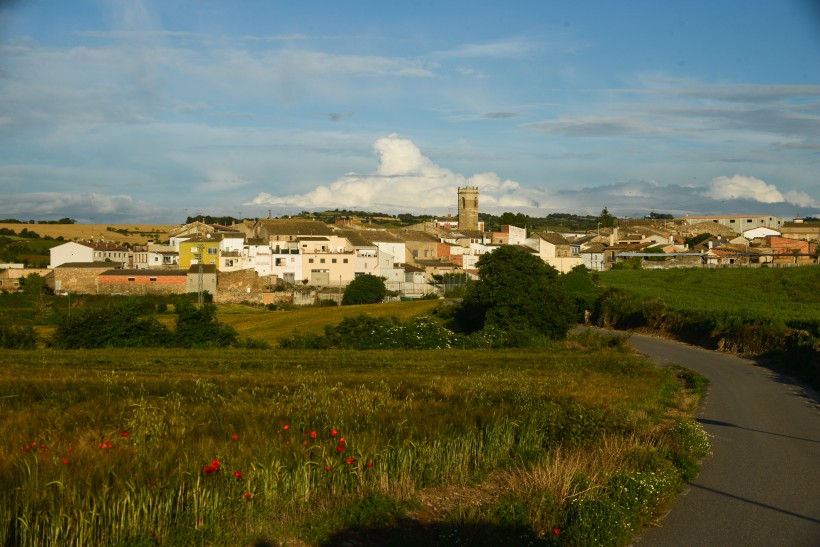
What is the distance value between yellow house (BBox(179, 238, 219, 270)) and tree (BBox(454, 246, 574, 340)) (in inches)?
1877

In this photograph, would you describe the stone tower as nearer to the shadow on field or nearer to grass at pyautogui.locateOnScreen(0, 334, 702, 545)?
grass at pyautogui.locateOnScreen(0, 334, 702, 545)

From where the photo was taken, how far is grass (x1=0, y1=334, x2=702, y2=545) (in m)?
8.24

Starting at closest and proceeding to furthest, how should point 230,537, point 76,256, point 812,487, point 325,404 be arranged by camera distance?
point 230,537 → point 812,487 → point 325,404 → point 76,256

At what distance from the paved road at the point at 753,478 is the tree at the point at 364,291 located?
54094 mm

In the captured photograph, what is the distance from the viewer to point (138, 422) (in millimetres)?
11336

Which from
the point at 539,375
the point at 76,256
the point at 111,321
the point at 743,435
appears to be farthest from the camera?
the point at 76,256

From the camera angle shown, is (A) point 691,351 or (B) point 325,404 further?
→ (A) point 691,351

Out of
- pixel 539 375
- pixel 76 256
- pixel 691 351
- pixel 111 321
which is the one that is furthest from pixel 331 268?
pixel 539 375

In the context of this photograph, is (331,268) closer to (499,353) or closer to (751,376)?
(499,353)

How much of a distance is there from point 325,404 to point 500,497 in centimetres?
425

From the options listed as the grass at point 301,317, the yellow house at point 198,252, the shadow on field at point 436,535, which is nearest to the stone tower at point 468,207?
the yellow house at point 198,252

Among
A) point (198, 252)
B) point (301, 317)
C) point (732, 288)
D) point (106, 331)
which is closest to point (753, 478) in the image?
point (106, 331)

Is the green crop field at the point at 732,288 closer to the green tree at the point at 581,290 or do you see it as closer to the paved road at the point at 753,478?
the green tree at the point at 581,290

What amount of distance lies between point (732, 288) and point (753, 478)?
4809 cm
